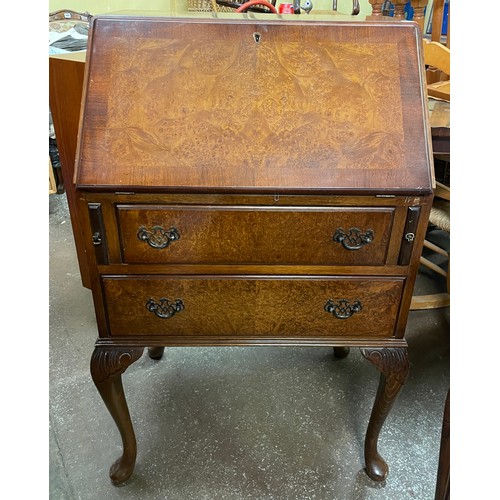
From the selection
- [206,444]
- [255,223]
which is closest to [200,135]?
[255,223]

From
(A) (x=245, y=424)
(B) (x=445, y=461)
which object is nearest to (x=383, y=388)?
(B) (x=445, y=461)

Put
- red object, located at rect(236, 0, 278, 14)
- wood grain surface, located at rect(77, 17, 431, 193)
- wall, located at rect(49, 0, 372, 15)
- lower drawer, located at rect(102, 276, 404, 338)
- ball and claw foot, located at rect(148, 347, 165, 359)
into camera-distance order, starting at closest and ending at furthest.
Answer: wood grain surface, located at rect(77, 17, 431, 193) → lower drawer, located at rect(102, 276, 404, 338) → red object, located at rect(236, 0, 278, 14) → ball and claw foot, located at rect(148, 347, 165, 359) → wall, located at rect(49, 0, 372, 15)

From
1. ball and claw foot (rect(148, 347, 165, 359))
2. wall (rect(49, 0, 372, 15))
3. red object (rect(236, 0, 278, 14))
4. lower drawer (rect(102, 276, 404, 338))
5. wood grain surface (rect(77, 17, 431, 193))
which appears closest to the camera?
wood grain surface (rect(77, 17, 431, 193))

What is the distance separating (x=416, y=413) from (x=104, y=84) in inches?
58.6

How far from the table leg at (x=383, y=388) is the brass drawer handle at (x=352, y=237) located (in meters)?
0.31

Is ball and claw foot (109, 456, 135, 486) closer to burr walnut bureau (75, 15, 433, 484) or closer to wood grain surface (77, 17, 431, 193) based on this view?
burr walnut bureau (75, 15, 433, 484)

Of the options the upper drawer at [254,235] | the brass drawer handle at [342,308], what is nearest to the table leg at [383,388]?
the brass drawer handle at [342,308]

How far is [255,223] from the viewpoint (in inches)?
39.6

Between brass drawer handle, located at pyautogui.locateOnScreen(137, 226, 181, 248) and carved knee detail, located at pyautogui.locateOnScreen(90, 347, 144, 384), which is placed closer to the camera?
brass drawer handle, located at pyautogui.locateOnScreen(137, 226, 181, 248)

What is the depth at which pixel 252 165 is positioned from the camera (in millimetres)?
969

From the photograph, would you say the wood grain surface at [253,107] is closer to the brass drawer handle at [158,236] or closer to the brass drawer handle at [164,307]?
the brass drawer handle at [158,236]

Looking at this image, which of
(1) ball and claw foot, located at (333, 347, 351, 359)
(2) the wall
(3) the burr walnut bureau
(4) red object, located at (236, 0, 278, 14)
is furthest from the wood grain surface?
(2) the wall

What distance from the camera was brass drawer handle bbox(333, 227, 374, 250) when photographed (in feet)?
3.31

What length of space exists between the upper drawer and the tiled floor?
78cm
